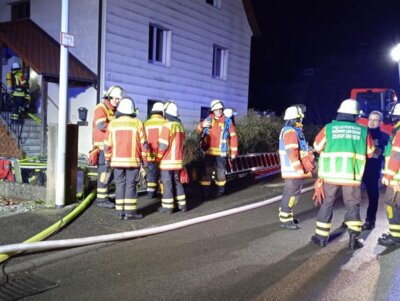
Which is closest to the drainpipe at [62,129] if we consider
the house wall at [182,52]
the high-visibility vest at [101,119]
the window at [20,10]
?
the high-visibility vest at [101,119]

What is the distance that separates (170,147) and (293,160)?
6.85 feet

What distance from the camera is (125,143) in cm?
674

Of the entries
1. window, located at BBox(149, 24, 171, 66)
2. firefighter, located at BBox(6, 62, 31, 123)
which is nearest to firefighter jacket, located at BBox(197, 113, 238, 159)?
firefighter, located at BBox(6, 62, 31, 123)

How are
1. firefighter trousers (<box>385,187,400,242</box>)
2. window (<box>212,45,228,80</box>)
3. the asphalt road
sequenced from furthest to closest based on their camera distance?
window (<box>212,45,228,80</box>) < firefighter trousers (<box>385,187,400,242</box>) < the asphalt road

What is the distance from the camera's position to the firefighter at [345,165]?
572 centimetres

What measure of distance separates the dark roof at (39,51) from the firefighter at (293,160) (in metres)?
7.31

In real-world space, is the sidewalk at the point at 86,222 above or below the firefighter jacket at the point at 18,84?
below

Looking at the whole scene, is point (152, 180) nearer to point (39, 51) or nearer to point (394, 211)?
point (394, 211)

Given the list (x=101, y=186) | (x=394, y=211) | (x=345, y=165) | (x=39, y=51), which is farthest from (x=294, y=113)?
(x=39, y=51)

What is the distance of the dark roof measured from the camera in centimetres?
1167

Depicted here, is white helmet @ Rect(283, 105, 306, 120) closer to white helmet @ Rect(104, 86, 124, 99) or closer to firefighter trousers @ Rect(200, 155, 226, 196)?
firefighter trousers @ Rect(200, 155, 226, 196)

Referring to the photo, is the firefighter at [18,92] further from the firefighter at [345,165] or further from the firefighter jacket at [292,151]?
the firefighter at [345,165]

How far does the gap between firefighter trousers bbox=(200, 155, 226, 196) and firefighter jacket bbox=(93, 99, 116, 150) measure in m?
2.36

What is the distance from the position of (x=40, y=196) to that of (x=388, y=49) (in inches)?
1097
